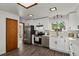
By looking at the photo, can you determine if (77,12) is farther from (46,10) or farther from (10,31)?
(10,31)

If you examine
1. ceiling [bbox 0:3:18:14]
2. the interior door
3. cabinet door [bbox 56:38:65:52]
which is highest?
ceiling [bbox 0:3:18:14]

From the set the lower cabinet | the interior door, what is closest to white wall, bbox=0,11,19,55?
the interior door

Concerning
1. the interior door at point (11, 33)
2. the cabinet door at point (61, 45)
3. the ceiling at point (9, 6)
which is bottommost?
the cabinet door at point (61, 45)

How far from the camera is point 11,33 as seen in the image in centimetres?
181

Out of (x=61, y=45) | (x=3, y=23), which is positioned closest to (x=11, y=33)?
(x=3, y=23)

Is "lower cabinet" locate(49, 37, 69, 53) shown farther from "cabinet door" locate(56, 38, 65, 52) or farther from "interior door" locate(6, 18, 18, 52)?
"interior door" locate(6, 18, 18, 52)

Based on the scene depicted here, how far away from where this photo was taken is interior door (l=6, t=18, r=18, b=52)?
1644mm

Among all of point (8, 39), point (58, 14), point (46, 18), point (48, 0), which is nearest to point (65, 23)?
point (58, 14)

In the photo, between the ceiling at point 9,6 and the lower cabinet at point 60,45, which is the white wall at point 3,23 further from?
the lower cabinet at point 60,45

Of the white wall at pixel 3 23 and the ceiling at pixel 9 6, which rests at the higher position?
the ceiling at pixel 9 6

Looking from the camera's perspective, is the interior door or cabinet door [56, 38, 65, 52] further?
cabinet door [56, 38, 65, 52]

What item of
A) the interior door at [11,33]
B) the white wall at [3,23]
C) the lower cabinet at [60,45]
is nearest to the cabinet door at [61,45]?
the lower cabinet at [60,45]

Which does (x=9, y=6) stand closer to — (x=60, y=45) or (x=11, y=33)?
(x=11, y=33)

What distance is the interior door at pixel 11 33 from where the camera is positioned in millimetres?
1644
